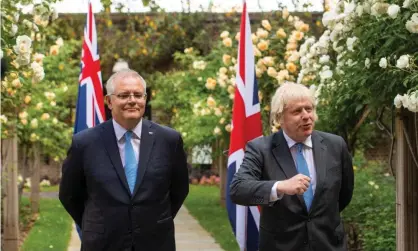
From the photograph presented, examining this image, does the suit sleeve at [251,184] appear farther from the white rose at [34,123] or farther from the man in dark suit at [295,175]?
the white rose at [34,123]

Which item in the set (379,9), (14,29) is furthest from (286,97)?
(14,29)

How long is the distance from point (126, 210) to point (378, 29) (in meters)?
2.41

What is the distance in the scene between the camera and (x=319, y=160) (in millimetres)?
4562

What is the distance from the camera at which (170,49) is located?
968 inches

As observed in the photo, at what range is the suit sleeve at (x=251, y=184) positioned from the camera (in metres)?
4.34

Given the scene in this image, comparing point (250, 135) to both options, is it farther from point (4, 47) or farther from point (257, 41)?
point (257, 41)

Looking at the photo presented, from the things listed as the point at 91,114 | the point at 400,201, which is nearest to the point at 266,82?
the point at 91,114

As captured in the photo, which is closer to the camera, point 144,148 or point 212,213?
point 144,148

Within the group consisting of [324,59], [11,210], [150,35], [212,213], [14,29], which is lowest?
[212,213]

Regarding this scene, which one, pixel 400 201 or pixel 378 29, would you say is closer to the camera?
pixel 378 29

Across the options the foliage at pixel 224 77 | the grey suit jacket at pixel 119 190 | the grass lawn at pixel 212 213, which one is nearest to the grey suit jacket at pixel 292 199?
the grey suit jacket at pixel 119 190

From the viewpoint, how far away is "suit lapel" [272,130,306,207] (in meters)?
4.52

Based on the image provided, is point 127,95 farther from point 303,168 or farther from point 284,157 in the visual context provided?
point 303,168

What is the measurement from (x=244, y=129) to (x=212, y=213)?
10960 mm
